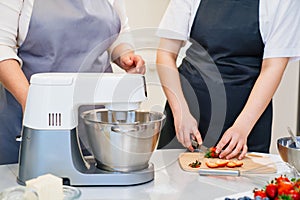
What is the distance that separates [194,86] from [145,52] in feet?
1.11

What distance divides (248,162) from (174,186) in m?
0.27

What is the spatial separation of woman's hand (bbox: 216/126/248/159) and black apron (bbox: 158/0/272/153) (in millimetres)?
165

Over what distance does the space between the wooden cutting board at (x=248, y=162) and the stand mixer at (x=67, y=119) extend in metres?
0.19

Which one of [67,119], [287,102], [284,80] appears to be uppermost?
[67,119]

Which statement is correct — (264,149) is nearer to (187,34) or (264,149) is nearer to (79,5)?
(187,34)

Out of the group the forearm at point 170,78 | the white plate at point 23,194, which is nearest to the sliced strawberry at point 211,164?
the forearm at point 170,78

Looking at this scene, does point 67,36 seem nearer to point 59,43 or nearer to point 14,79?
point 59,43

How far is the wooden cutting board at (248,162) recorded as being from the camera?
1.22 m

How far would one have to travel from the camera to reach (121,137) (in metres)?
1.07

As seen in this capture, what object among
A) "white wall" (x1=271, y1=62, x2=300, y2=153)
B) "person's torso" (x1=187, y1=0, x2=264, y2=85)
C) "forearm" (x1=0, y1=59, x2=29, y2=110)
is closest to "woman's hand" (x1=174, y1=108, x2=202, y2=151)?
"person's torso" (x1=187, y1=0, x2=264, y2=85)

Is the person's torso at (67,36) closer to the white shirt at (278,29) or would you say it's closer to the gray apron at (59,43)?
the gray apron at (59,43)

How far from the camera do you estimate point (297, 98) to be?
279 cm

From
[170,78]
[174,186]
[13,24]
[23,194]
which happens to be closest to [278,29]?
[170,78]

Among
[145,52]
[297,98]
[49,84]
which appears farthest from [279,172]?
[297,98]
